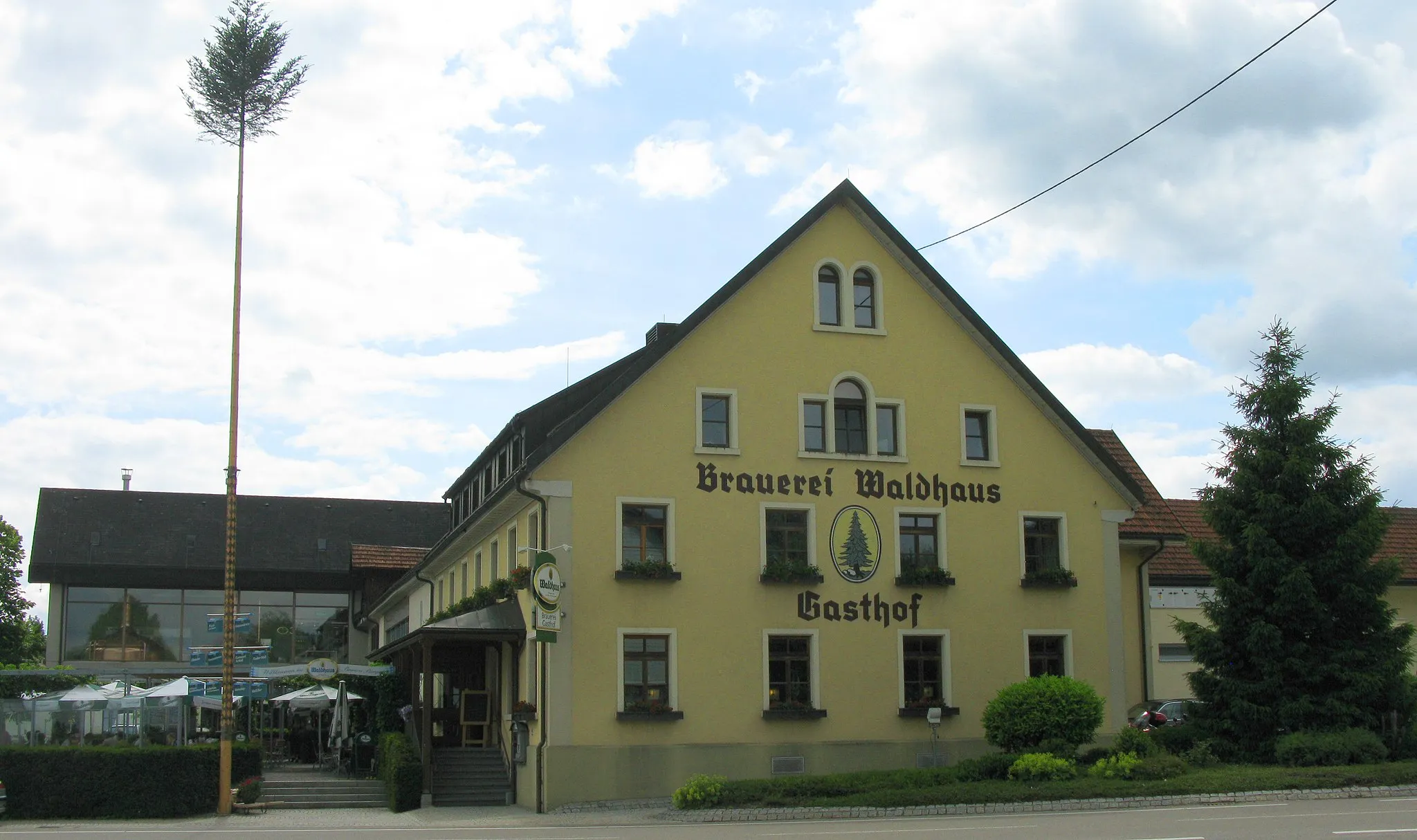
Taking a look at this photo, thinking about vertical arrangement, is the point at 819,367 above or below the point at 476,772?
above

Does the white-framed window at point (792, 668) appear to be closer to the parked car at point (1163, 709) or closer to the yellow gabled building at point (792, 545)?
the yellow gabled building at point (792, 545)

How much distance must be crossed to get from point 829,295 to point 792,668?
7.96 metres

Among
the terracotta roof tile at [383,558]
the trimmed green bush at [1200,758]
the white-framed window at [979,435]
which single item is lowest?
the trimmed green bush at [1200,758]

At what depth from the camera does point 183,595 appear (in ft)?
180

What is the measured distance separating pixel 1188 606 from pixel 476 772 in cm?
2007

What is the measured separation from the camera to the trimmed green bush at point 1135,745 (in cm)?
2603

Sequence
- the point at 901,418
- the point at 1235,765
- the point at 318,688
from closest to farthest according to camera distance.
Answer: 1. the point at 1235,765
2. the point at 901,418
3. the point at 318,688

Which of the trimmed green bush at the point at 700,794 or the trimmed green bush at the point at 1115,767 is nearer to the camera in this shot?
the trimmed green bush at the point at 700,794

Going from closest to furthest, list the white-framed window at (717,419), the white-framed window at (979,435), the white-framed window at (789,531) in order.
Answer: the white-framed window at (717,419) < the white-framed window at (789,531) < the white-framed window at (979,435)

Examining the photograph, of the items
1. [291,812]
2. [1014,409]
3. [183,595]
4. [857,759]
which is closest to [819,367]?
[1014,409]

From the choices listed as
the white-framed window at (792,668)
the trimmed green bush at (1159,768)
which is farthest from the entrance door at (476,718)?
the trimmed green bush at (1159,768)

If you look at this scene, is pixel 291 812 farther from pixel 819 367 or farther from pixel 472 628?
pixel 819 367

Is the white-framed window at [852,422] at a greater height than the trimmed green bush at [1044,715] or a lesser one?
greater

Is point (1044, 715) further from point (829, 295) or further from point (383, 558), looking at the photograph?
point (383, 558)
